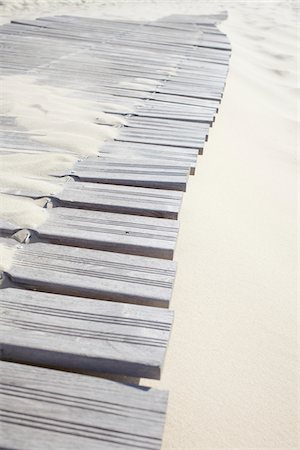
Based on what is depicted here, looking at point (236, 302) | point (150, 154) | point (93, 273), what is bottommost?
point (236, 302)

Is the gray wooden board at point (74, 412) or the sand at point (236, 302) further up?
the gray wooden board at point (74, 412)

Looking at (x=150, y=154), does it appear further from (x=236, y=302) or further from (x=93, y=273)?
(x=93, y=273)

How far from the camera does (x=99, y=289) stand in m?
1.64

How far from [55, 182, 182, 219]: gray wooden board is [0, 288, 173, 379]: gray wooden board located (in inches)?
26.0

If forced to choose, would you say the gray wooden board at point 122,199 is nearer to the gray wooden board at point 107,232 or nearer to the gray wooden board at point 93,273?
the gray wooden board at point 107,232

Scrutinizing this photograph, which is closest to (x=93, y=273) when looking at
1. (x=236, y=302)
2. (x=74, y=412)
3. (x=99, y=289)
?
(x=99, y=289)

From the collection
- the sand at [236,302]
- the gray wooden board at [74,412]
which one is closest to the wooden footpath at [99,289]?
the gray wooden board at [74,412]

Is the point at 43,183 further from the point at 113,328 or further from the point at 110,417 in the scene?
the point at 110,417

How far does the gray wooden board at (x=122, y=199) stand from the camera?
7.16 feet

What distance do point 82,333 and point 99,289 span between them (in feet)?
0.70

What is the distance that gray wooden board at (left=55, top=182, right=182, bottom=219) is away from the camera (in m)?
2.18

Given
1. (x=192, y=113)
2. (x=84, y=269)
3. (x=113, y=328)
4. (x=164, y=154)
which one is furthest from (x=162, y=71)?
(x=113, y=328)

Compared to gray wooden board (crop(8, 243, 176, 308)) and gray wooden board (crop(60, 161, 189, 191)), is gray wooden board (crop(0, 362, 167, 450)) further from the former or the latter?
gray wooden board (crop(60, 161, 189, 191))

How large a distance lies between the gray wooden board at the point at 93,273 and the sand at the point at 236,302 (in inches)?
12.0
